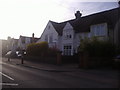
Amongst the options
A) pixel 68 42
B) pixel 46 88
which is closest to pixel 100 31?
pixel 68 42

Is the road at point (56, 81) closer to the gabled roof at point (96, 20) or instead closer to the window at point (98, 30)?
the window at point (98, 30)

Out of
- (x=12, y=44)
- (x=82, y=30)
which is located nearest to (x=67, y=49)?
(x=82, y=30)

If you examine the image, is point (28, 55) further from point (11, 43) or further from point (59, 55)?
point (11, 43)

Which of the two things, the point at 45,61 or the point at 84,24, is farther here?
the point at 84,24

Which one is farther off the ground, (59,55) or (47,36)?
(47,36)

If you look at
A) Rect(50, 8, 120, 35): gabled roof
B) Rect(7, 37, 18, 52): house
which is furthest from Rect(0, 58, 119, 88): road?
Rect(7, 37, 18, 52): house

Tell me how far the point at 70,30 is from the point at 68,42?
2.60 meters

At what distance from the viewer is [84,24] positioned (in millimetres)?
39125

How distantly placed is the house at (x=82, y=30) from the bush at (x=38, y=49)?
19.7 ft

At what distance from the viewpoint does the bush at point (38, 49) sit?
3250cm

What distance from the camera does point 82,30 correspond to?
1467 inches

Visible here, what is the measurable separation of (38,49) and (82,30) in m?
9.34

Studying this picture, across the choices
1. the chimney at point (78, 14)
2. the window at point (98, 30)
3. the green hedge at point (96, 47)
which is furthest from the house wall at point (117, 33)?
the chimney at point (78, 14)

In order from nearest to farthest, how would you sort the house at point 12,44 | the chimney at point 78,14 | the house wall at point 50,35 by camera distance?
the chimney at point 78,14
the house wall at point 50,35
the house at point 12,44
